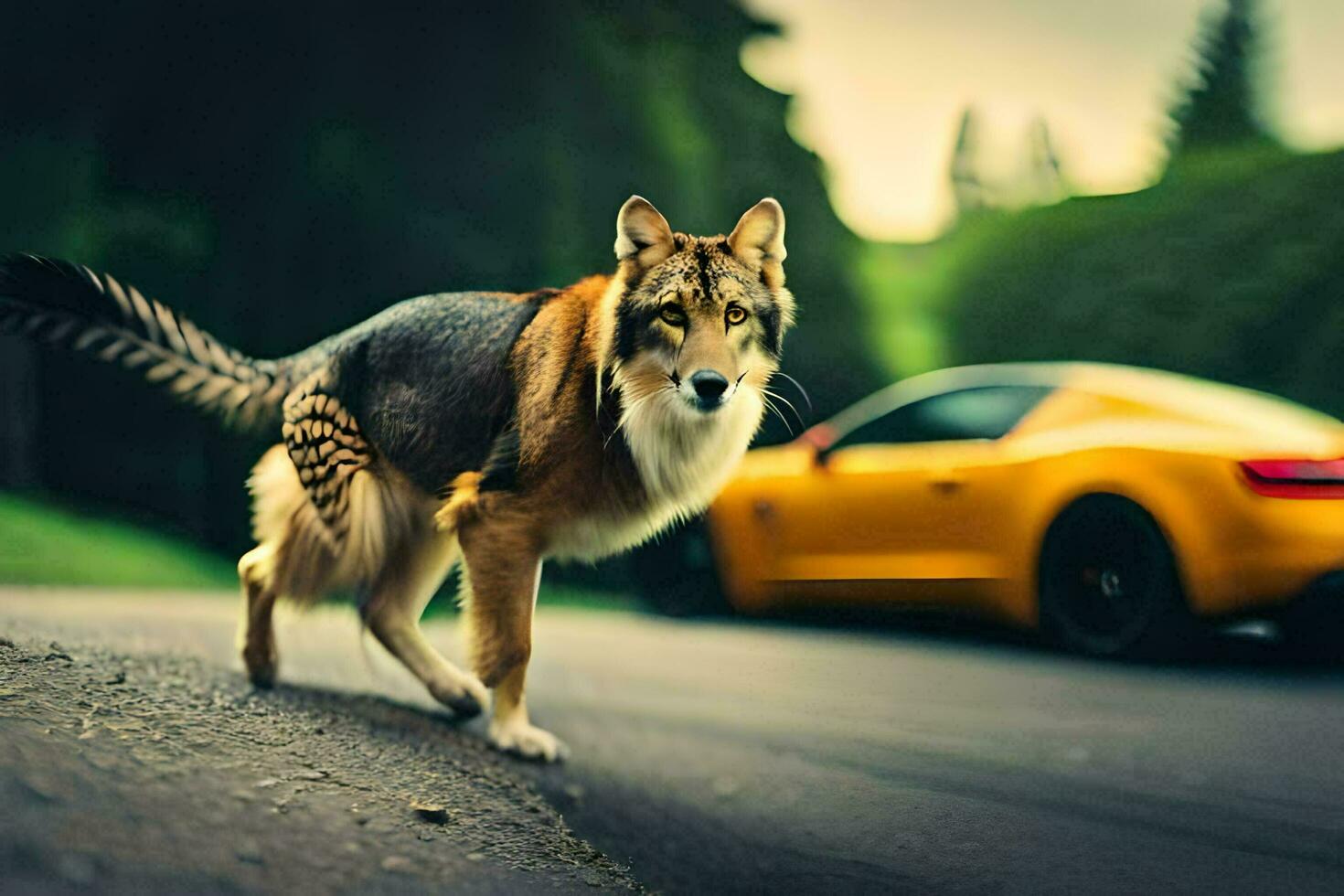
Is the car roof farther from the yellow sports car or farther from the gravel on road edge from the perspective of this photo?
the gravel on road edge

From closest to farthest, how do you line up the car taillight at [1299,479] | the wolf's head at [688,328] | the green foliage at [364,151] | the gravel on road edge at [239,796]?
the gravel on road edge at [239,796], the wolf's head at [688,328], the car taillight at [1299,479], the green foliage at [364,151]

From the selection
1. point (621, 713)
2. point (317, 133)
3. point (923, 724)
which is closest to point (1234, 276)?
point (923, 724)

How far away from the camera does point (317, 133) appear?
32.8ft

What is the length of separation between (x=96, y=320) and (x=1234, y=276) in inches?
322

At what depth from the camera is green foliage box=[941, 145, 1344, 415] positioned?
937cm

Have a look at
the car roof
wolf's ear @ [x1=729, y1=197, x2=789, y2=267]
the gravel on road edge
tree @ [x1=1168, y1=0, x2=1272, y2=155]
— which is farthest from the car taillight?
tree @ [x1=1168, y1=0, x2=1272, y2=155]

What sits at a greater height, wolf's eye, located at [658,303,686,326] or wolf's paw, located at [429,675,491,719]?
wolf's eye, located at [658,303,686,326]

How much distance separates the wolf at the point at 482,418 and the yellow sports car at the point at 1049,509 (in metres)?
2.49

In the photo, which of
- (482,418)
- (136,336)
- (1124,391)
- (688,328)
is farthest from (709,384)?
(1124,391)

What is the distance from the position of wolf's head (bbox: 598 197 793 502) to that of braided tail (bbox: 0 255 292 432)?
59.6 inches

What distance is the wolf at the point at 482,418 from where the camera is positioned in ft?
14.5

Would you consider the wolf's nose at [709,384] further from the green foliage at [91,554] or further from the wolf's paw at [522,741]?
the green foliage at [91,554]

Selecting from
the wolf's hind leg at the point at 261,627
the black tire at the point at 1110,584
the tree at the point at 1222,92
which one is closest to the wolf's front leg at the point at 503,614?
the wolf's hind leg at the point at 261,627

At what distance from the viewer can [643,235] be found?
14.4 feet
